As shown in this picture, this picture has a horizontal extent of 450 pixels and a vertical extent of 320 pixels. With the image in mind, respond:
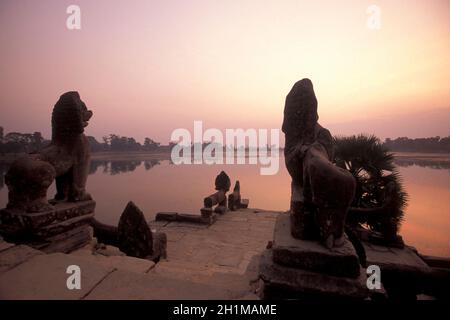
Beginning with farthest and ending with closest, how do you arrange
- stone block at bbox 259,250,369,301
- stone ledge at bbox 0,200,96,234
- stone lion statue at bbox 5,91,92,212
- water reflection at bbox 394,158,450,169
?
water reflection at bbox 394,158,450,169, stone lion statue at bbox 5,91,92,212, stone ledge at bbox 0,200,96,234, stone block at bbox 259,250,369,301

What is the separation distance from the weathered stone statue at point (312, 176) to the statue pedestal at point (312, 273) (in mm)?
112

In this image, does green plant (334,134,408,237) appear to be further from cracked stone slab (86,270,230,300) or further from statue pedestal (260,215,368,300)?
cracked stone slab (86,270,230,300)

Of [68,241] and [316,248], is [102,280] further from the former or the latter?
[316,248]

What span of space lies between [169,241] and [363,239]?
5.42 meters

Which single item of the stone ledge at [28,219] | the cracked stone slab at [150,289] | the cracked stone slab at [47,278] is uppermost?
the stone ledge at [28,219]

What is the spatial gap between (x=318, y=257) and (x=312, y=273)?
12cm

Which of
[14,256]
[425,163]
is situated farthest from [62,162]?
[425,163]

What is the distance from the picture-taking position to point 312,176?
169cm

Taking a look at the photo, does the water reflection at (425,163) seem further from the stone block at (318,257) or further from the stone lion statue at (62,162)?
the stone lion statue at (62,162)

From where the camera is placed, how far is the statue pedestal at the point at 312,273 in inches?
59.6

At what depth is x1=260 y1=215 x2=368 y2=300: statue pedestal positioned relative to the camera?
151 cm

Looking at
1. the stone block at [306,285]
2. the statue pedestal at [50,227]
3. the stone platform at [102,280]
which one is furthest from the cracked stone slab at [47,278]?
the stone block at [306,285]

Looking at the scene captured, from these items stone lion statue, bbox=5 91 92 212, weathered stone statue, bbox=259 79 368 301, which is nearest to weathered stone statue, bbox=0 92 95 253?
stone lion statue, bbox=5 91 92 212
